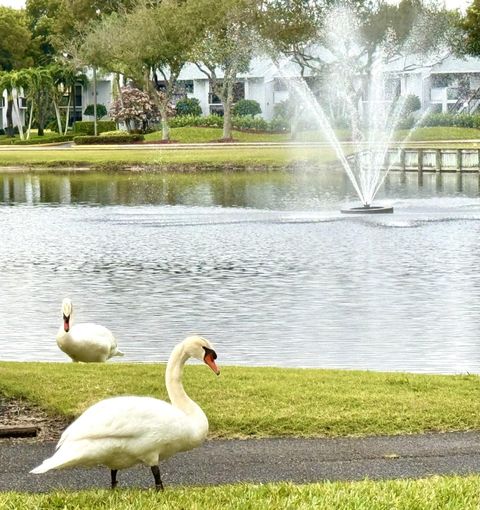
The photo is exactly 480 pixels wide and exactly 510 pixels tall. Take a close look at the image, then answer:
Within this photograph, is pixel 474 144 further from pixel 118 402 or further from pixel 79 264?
pixel 118 402

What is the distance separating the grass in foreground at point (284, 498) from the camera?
8664 millimetres

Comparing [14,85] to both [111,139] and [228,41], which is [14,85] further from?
[228,41]

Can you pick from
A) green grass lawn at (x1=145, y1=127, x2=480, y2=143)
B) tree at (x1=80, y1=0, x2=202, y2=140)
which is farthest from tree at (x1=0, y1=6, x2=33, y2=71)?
green grass lawn at (x1=145, y1=127, x2=480, y2=143)

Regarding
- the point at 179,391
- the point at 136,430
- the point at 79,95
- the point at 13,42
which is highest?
the point at 13,42

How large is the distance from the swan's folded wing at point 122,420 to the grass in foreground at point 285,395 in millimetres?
3234

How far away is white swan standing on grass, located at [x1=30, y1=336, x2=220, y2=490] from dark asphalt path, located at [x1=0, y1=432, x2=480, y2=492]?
1.28 metres

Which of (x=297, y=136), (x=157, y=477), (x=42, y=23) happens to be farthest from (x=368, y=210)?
(x=42, y=23)

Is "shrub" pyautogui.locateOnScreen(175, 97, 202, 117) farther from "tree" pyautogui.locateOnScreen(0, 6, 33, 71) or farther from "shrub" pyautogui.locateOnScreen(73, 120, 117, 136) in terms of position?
"tree" pyautogui.locateOnScreen(0, 6, 33, 71)

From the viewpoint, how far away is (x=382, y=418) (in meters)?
12.7

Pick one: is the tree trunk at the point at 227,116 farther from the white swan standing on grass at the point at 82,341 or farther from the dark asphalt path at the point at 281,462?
the dark asphalt path at the point at 281,462

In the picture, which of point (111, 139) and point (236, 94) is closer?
point (111, 139)

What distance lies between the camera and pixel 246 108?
348 ft

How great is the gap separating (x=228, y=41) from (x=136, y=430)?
292 ft

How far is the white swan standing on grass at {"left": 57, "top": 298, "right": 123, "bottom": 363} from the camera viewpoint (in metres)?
17.0
